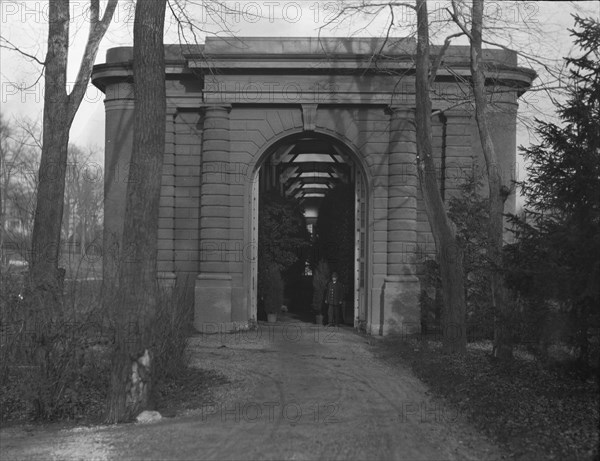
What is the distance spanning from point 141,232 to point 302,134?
35.1 feet

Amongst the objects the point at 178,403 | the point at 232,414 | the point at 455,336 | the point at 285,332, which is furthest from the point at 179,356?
the point at 285,332

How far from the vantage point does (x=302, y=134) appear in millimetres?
19531

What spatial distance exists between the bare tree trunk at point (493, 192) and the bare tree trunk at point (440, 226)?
100cm

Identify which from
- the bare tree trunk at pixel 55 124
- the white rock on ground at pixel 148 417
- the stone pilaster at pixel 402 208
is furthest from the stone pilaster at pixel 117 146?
the white rock on ground at pixel 148 417

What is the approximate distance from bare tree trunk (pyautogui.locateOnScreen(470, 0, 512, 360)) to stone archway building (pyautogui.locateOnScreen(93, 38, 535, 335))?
16.7 ft

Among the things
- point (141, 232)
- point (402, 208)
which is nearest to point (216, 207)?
point (402, 208)

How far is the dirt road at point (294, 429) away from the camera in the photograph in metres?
7.53

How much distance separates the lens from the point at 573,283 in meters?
8.07

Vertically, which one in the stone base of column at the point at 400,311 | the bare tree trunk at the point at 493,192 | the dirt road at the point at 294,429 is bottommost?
the dirt road at the point at 294,429

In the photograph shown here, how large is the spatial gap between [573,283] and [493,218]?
4.79 metres

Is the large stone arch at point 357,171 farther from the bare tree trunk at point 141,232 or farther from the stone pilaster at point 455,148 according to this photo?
the bare tree trunk at point 141,232

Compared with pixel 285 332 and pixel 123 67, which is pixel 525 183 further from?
pixel 123 67

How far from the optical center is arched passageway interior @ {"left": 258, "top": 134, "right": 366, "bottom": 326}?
66.9ft

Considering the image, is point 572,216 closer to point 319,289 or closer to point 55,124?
point 55,124
